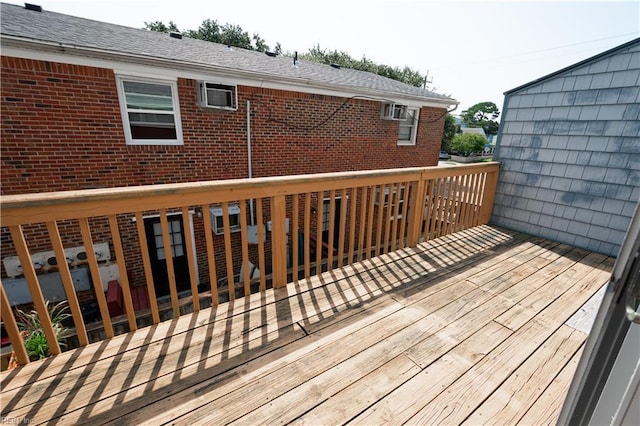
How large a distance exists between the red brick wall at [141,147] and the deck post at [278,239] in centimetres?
49

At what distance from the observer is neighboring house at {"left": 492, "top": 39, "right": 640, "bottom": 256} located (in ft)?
9.68

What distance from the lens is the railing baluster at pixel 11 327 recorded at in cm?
125

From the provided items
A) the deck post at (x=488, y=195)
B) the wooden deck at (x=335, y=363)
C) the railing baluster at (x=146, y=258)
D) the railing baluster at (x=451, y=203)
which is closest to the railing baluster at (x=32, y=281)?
the wooden deck at (x=335, y=363)

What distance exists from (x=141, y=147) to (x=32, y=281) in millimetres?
4058

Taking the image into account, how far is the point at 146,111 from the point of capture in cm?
466

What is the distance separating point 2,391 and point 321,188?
6.82ft

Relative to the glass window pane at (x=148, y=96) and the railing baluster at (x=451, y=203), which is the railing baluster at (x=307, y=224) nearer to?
the railing baluster at (x=451, y=203)

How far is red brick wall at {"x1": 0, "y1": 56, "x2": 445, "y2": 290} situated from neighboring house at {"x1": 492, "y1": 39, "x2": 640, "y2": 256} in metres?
3.82

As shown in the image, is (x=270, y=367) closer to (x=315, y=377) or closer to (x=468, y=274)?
(x=315, y=377)

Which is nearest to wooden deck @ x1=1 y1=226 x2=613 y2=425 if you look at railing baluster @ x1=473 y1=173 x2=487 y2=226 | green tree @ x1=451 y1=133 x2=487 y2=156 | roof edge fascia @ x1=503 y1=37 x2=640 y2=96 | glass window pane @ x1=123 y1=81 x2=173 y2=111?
railing baluster @ x1=473 y1=173 x2=487 y2=226

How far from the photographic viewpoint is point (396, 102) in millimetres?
7273

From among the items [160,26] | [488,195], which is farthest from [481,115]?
[488,195]

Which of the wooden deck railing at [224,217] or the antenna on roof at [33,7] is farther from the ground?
the antenna on roof at [33,7]

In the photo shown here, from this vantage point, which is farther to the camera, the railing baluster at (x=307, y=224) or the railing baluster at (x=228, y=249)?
the railing baluster at (x=307, y=224)
